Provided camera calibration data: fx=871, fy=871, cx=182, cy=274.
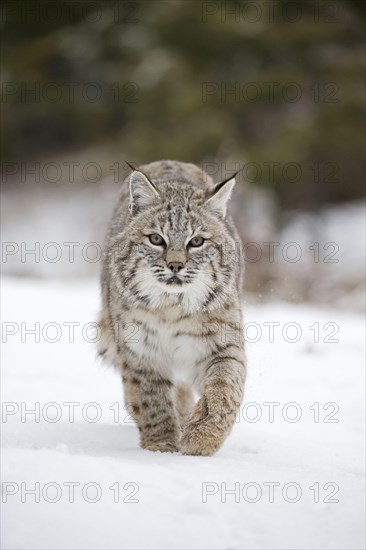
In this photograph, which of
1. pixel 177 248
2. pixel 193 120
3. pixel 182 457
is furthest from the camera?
pixel 193 120

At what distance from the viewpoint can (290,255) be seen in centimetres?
1262

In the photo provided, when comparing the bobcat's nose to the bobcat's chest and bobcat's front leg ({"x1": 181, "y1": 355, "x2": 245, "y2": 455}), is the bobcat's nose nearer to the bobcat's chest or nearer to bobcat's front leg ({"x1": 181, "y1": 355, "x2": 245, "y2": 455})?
the bobcat's chest

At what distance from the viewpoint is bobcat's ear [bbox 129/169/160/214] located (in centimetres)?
475

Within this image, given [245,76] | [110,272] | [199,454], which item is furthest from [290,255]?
[199,454]

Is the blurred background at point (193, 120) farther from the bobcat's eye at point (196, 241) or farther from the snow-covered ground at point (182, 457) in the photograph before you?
the bobcat's eye at point (196, 241)

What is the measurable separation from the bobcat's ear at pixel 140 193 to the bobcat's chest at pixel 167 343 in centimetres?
60

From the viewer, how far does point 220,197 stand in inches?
191

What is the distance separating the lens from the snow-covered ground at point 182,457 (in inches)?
128

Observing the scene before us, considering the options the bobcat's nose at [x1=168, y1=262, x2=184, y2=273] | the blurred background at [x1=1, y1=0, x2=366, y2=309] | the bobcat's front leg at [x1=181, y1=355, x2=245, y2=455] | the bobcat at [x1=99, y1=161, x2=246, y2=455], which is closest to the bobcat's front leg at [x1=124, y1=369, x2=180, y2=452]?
the bobcat at [x1=99, y1=161, x2=246, y2=455]

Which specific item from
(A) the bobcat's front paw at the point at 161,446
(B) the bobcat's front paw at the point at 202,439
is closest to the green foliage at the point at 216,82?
(A) the bobcat's front paw at the point at 161,446

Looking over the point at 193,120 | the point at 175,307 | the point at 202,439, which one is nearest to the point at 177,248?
the point at 175,307

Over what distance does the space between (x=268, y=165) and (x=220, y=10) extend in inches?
140

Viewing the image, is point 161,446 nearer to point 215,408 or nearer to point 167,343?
point 215,408

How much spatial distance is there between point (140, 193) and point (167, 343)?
0.84 meters
